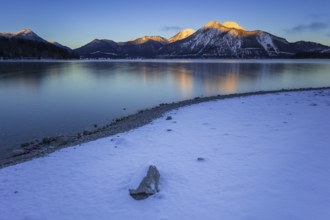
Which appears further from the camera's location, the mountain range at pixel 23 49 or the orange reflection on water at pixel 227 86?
the mountain range at pixel 23 49

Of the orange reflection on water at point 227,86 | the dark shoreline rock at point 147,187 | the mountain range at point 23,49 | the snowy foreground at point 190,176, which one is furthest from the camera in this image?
the mountain range at point 23,49

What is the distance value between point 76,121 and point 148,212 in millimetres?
16460

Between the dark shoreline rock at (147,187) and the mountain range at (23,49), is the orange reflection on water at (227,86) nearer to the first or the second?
the dark shoreline rock at (147,187)

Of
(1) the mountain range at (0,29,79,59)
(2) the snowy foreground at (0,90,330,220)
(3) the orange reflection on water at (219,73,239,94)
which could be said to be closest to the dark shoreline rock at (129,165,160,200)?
(2) the snowy foreground at (0,90,330,220)

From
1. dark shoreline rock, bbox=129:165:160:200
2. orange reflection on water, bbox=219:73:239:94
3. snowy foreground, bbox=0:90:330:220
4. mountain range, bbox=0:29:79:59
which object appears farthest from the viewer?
mountain range, bbox=0:29:79:59

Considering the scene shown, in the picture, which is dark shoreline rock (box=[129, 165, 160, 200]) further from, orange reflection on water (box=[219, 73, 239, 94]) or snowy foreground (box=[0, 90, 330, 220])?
orange reflection on water (box=[219, 73, 239, 94])

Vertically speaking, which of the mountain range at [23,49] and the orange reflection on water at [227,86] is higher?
the mountain range at [23,49]

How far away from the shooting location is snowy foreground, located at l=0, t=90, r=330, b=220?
7.21 m

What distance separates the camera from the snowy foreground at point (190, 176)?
7211mm

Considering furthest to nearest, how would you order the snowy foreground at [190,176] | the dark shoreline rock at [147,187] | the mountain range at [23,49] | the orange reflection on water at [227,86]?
the mountain range at [23,49]
the orange reflection on water at [227,86]
the dark shoreline rock at [147,187]
the snowy foreground at [190,176]

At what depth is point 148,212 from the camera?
719 centimetres

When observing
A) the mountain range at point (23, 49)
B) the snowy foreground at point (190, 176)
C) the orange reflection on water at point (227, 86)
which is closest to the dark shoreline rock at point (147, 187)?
the snowy foreground at point (190, 176)

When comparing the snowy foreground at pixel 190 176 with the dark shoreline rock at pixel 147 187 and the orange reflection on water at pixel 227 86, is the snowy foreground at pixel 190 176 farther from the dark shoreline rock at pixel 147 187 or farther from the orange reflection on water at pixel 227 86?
the orange reflection on water at pixel 227 86

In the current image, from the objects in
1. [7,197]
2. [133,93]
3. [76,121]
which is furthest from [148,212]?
[133,93]
